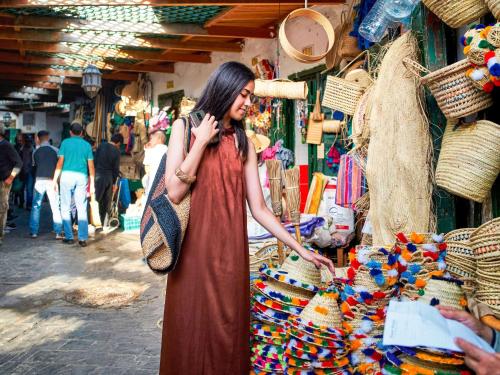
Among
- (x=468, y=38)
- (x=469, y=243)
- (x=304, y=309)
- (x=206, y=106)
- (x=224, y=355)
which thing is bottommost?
(x=224, y=355)

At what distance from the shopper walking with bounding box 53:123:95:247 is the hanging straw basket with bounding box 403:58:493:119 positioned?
7267mm

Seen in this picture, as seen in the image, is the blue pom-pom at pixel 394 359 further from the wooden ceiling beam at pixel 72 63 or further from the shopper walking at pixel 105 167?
the wooden ceiling beam at pixel 72 63

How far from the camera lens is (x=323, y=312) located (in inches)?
91.1

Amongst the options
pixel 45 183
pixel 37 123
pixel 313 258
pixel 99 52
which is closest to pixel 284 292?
pixel 313 258

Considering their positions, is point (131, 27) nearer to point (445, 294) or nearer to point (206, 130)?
point (206, 130)

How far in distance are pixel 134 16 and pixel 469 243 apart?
6.69 meters

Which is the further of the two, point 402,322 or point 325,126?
point 325,126

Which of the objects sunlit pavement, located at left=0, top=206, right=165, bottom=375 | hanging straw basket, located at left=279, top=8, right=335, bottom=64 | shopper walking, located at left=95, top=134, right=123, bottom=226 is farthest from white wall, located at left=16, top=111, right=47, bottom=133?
hanging straw basket, located at left=279, top=8, right=335, bottom=64

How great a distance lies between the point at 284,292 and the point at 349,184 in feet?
8.03

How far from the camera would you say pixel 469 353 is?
1.65 metres

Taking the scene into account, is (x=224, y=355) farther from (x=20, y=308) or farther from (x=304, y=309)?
(x=20, y=308)

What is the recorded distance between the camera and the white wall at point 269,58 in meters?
5.12

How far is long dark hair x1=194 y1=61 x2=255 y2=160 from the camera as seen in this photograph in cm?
222

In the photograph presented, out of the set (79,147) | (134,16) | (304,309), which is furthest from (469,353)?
(79,147)
